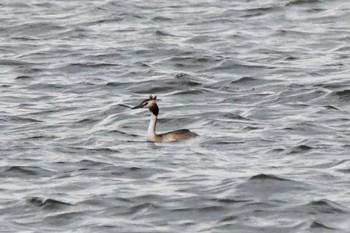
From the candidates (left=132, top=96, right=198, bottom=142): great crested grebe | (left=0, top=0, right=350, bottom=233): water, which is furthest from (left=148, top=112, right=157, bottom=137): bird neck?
(left=0, top=0, right=350, bottom=233): water

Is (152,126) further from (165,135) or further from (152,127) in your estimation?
(165,135)

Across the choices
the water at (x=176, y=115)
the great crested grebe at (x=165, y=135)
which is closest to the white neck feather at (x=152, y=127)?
the great crested grebe at (x=165, y=135)

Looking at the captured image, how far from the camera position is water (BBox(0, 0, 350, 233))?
680 inches

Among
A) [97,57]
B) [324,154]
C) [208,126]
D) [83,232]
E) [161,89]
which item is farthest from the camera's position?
[97,57]

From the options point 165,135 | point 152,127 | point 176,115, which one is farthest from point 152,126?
point 176,115

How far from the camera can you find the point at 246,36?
99.7 feet

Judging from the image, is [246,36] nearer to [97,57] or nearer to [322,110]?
[97,57]

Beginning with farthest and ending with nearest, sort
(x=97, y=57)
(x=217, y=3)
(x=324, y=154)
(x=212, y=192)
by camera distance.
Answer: (x=217, y=3)
(x=97, y=57)
(x=324, y=154)
(x=212, y=192)

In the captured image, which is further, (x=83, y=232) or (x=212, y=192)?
(x=212, y=192)

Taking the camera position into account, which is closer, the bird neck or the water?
the water

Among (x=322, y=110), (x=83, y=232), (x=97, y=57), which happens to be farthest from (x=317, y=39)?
(x=83, y=232)

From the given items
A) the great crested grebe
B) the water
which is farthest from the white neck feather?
the water

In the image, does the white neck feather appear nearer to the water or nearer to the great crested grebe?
the great crested grebe

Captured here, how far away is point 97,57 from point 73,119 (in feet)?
18.2
